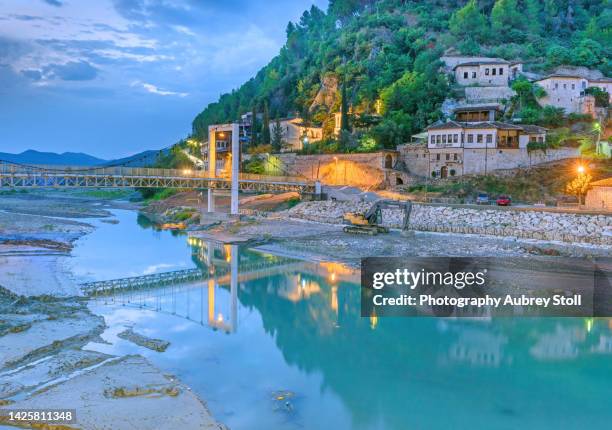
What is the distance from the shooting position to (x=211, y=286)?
24609 mm

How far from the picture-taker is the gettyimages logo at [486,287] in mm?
19750

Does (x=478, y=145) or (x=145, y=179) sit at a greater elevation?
(x=478, y=145)

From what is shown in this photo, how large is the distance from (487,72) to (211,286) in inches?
1743

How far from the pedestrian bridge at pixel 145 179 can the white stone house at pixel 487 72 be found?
21520 millimetres

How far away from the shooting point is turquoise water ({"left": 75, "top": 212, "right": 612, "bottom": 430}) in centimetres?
1191

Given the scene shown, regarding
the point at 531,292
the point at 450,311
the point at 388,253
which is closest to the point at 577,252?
the point at 531,292

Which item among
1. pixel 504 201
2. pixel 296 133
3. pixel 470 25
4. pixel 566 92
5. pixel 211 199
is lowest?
pixel 211 199

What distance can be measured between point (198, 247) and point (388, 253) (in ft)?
45.2

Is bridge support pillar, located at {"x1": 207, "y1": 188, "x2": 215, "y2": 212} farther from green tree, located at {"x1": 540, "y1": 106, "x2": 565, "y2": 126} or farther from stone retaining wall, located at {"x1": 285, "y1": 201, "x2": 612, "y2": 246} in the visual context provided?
green tree, located at {"x1": 540, "y1": 106, "x2": 565, "y2": 126}

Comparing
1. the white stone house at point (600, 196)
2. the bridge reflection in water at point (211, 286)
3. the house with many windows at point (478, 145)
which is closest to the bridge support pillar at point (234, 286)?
the bridge reflection in water at point (211, 286)

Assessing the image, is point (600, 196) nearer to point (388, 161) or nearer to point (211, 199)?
point (388, 161)

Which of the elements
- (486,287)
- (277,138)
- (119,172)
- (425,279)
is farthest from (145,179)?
(486,287)

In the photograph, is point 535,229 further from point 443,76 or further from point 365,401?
point 443,76

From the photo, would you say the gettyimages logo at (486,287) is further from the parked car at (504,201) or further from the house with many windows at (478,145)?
the house with many windows at (478,145)
